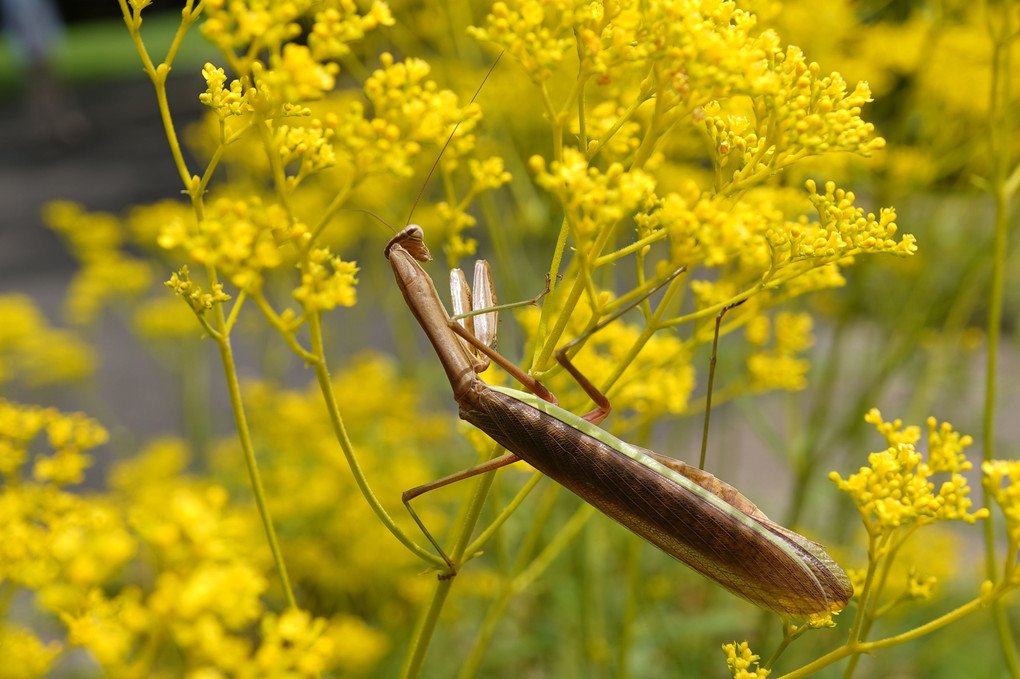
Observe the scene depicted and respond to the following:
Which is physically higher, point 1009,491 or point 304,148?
point 304,148

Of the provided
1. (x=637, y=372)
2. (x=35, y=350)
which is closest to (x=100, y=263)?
(x=35, y=350)

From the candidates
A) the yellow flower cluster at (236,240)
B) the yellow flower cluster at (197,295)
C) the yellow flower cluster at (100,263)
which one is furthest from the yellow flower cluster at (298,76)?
the yellow flower cluster at (100,263)

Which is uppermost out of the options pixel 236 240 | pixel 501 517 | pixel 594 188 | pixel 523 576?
pixel 594 188

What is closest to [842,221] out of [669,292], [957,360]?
[669,292]

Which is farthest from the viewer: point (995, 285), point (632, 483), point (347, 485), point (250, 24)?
point (347, 485)

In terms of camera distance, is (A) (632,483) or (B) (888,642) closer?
(B) (888,642)

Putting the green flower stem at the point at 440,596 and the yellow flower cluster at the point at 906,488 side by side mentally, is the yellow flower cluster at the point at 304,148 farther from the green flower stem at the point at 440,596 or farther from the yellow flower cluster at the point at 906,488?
the yellow flower cluster at the point at 906,488

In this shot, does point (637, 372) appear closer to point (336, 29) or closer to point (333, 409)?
point (333, 409)
